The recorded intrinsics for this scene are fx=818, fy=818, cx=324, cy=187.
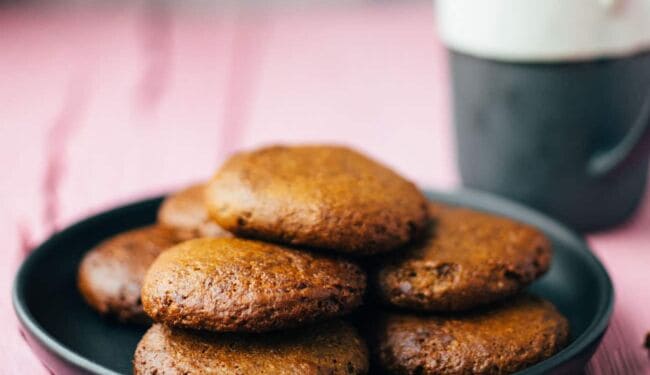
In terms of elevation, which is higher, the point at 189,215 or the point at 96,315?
the point at 189,215

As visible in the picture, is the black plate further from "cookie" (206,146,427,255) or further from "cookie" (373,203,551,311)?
"cookie" (206,146,427,255)

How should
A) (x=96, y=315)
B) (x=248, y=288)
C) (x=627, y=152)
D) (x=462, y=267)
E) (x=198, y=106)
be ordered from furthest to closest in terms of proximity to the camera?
1. (x=198, y=106)
2. (x=627, y=152)
3. (x=96, y=315)
4. (x=462, y=267)
5. (x=248, y=288)

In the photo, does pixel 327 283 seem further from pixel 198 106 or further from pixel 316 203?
pixel 198 106

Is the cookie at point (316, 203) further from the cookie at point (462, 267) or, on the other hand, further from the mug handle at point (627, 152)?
the mug handle at point (627, 152)

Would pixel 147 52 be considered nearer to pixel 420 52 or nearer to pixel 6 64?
pixel 6 64

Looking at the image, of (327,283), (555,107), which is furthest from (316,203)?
(555,107)

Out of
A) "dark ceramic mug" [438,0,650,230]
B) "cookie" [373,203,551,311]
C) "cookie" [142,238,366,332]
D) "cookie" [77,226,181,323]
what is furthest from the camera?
"dark ceramic mug" [438,0,650,230]

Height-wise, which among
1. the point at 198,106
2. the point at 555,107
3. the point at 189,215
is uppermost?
the point at 555,107

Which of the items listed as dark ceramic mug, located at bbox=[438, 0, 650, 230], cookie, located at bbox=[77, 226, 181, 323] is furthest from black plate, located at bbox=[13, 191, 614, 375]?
dark ceramic mug, located at bbox=[438, 0, 650, 230]
